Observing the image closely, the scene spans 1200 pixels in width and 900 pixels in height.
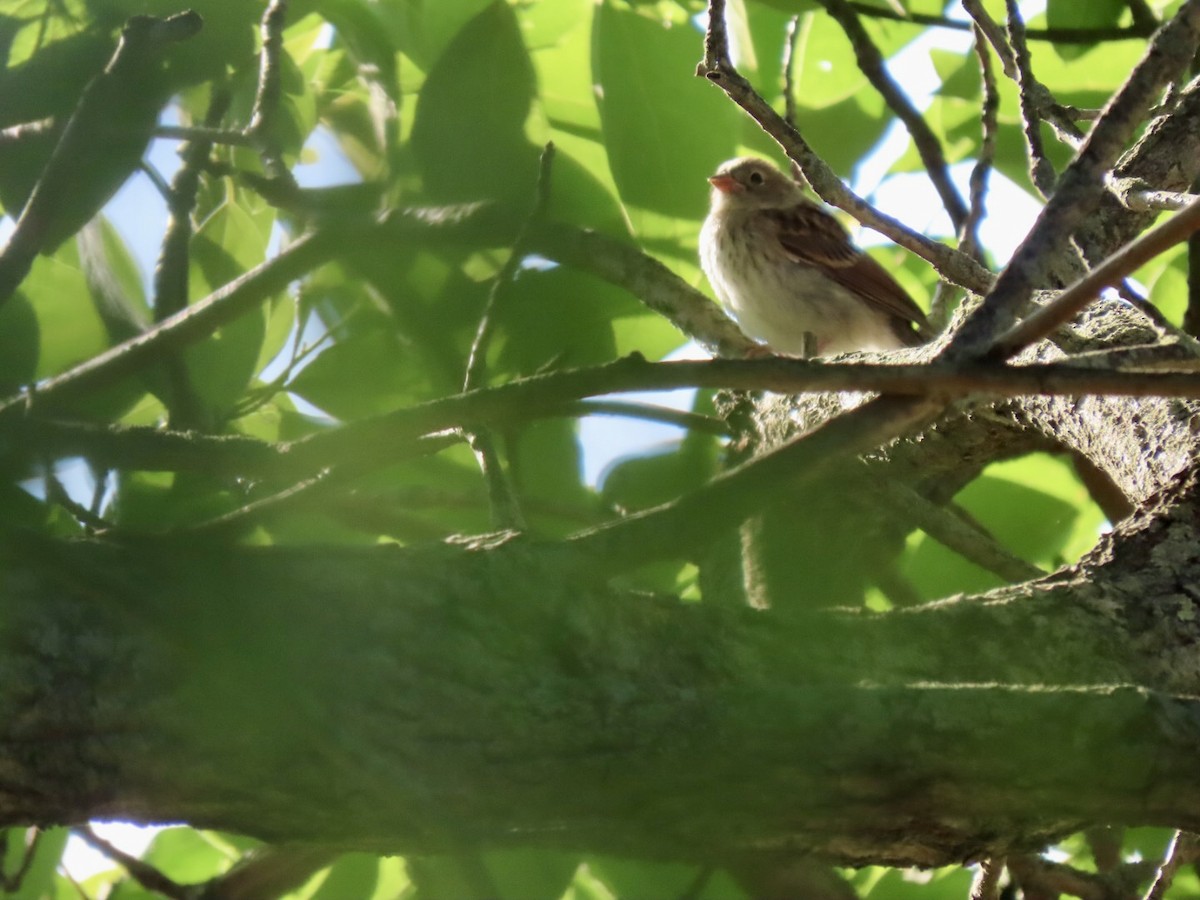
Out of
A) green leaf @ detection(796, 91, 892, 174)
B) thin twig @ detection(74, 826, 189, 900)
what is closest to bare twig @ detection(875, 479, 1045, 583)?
green leaf @ detection(796, 91, 892, 174)

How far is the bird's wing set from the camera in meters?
5.70

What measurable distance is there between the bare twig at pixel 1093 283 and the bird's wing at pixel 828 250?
4.40m

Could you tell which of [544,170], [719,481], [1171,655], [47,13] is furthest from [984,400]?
[47,13]

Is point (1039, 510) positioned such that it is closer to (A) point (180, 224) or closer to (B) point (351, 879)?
(B) point (351, 879)

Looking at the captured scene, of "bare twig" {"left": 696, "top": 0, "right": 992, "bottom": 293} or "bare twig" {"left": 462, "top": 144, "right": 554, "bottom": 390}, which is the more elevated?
"bare twig" {"left": 696, "top": 0, "right": 992, "bottom": 293}

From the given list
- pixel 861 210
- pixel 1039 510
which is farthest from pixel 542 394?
pixel 1039 510

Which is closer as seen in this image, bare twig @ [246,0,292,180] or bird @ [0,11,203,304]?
bird @ [0,11,203,304]

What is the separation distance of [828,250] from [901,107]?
2838 mm

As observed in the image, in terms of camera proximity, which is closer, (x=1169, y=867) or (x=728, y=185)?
(x=1169, y=867)

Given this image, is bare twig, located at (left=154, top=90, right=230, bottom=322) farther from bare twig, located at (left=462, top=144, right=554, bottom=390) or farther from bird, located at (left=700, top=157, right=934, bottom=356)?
bird, located at (left=700, top=157, right=934, bottom=356)

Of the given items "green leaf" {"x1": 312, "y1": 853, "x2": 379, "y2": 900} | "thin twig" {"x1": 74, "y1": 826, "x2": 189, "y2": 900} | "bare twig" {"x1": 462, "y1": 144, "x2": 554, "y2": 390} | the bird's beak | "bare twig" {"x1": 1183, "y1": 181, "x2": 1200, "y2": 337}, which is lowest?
"green leaf" {"x1": 312, "y1": 853, "x2": 379, "y2": 900}

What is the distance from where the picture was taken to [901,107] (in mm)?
3402

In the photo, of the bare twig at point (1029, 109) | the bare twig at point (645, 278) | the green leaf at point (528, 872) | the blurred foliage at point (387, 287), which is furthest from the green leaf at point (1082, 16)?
the green leaf at point (528, 872)

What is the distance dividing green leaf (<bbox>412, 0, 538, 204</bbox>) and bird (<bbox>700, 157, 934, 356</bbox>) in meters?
4.61
